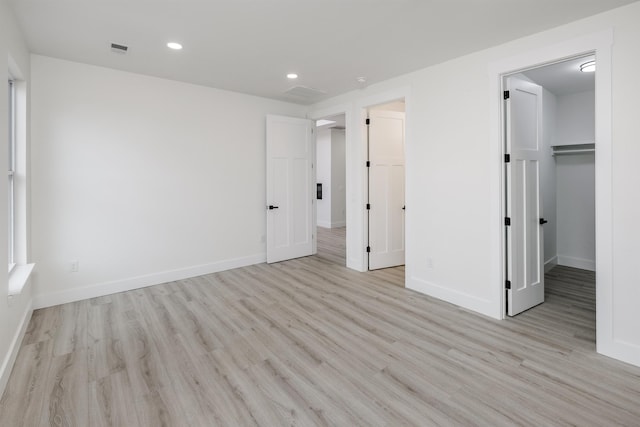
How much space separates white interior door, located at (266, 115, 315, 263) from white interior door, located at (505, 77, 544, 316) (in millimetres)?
3266

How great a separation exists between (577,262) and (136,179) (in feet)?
21.3

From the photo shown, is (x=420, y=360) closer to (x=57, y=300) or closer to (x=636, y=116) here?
(x=636, y=116)

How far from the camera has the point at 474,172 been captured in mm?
3344

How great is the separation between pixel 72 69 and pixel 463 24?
13.3 ft

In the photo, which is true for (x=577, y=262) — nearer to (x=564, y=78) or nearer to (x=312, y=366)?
(x=564, y=78)

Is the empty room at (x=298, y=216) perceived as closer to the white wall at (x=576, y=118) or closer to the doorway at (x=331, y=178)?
the white wall at (x=576, y=118)

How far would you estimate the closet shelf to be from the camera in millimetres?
4582

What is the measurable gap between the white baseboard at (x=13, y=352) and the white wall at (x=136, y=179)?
60cm

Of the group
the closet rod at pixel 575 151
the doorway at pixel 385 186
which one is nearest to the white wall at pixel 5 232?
the doorway at pixel 385 186

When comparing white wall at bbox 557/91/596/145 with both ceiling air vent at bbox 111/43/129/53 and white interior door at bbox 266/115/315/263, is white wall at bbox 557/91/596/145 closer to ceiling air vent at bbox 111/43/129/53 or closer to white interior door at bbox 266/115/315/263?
white interior door at bbox 266/115/315/263

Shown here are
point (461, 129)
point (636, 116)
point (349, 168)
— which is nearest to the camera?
point (636, 116)

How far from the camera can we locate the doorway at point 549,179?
3.20 meters

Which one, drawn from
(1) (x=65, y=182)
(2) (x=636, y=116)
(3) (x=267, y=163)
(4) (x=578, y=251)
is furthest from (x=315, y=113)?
(4) (x=578, y=251)

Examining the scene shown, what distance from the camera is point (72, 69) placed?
3.58m
